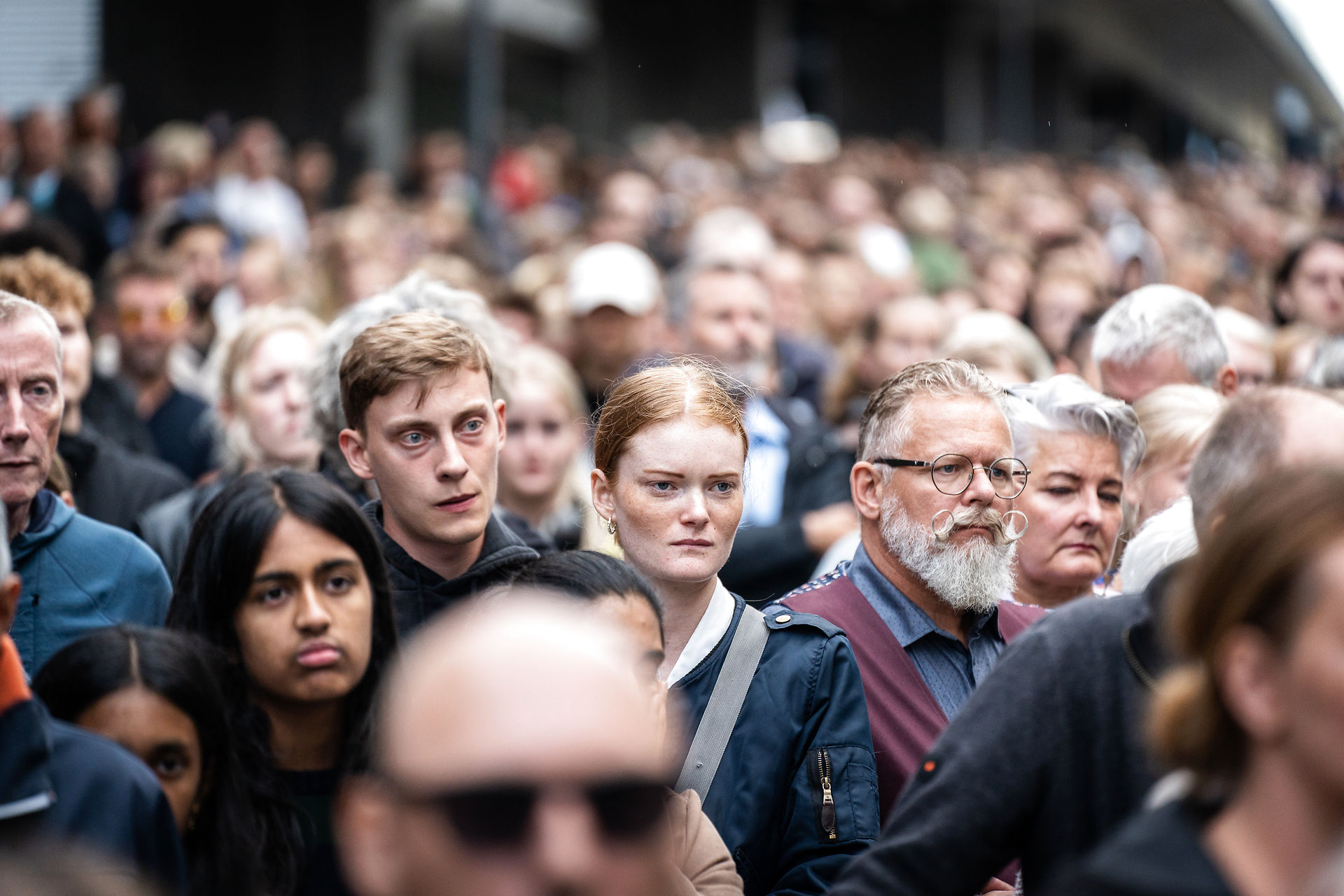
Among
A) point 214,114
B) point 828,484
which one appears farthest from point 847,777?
point 214,114

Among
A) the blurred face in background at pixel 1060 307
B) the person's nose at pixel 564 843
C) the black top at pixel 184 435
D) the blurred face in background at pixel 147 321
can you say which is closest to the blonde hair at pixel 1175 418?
the blurred face in background at pixel 1060 307

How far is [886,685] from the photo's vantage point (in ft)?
12.6

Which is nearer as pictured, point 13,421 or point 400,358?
point 13,421

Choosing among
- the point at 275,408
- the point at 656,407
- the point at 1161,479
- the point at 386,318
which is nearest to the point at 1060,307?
the point at 1161,479

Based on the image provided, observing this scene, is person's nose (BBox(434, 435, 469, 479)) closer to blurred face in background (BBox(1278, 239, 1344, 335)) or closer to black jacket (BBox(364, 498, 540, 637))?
black jacket (BBox(364, 498, 540, 637))

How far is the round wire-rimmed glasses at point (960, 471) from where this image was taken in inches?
158

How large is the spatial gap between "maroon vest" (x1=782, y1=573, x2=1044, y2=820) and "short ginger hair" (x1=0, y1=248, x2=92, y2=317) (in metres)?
2.80

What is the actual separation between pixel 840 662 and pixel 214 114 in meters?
15.7

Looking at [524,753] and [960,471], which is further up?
[524,753]

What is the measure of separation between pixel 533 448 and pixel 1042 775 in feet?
11.8

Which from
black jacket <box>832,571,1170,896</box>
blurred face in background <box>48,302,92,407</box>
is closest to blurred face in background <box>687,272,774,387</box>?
blurred face in background <box>48,302,92,407</box>

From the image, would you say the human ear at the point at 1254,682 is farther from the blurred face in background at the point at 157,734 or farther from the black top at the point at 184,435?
the black top at the point at 184,435

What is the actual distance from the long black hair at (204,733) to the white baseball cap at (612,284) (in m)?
4.52

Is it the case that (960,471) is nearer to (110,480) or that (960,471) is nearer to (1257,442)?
(1257,442)
